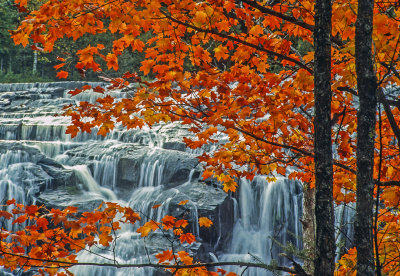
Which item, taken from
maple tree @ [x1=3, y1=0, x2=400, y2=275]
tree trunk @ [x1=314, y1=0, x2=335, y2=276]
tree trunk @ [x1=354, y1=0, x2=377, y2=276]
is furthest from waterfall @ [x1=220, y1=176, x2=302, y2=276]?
tree trunk @ [x1=354, y1=0, x2=377, y2=276]

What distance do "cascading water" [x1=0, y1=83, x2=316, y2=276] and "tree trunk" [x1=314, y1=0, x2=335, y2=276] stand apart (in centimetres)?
591

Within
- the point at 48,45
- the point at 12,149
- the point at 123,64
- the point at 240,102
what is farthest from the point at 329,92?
the point at 123,64

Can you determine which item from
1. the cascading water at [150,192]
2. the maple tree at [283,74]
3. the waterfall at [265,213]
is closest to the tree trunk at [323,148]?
the maple tree at [283,74]

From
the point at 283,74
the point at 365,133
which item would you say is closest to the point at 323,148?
the point at 365,133

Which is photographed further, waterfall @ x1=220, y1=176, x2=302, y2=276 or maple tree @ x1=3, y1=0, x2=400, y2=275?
waterfall @ x1=220, y1=176, x2=302, y2=276

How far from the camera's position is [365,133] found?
1.47m

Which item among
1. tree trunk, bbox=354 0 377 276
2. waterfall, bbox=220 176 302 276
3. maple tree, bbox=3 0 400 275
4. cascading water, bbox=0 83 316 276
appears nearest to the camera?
tree trunk, bbox=354 0 377 276

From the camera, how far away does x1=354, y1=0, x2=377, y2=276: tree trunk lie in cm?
146

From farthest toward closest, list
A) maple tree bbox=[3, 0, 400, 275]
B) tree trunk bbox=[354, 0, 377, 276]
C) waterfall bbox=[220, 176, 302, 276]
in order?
waterfall bbox=[220, 176, 302, 276]
maple tree bbox=[3, 0, 400, 275]
tree trunk bbox=[354, 0, 377, 276]

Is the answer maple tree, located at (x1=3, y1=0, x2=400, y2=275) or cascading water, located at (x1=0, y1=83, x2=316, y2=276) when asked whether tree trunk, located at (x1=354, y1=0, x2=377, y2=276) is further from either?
cascading water, located at (x1=0, y1=83, x2=316, y2=276)

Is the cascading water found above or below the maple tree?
below

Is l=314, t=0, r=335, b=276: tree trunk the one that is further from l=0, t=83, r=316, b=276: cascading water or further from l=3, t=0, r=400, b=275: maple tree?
l=0, t=83, r=316, b=276: cascading water

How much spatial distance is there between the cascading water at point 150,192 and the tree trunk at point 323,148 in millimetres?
5912

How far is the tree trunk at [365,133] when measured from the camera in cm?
146
